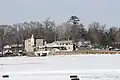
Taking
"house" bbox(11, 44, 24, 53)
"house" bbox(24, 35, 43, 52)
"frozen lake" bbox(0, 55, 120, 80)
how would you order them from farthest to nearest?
"house" bbox(11, 44, 24, 53)
"house" bbox(24, 35, 43, 52)
"frozen lake" bbox(0, 55, 120, 80)

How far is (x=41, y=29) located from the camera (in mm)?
82312

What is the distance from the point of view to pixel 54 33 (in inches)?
3406

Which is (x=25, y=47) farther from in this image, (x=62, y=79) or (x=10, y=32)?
(x=62, y=79)

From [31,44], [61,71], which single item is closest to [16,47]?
[31,44]

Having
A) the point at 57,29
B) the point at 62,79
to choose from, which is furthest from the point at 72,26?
the point at 62,79

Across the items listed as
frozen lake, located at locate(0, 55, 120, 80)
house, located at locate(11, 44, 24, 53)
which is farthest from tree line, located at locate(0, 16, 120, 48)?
frozen lake, located at locate(0, 55, 120, 80)

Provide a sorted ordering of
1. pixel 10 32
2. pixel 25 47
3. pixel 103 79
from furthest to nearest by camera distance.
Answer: pixel 10 32 < pixel 25 47 < pixel 103 79

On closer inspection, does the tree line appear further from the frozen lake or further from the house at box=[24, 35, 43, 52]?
the frozen lake

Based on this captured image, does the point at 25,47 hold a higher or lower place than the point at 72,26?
lower

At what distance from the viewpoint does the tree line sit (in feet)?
256

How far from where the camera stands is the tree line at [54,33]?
78.2 metres

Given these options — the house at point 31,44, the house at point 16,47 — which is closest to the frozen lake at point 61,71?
the house at point 31,44

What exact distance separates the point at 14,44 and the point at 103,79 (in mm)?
70661

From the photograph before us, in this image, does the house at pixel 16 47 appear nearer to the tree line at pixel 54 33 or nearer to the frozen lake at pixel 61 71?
the tree line at pixel 54 33
